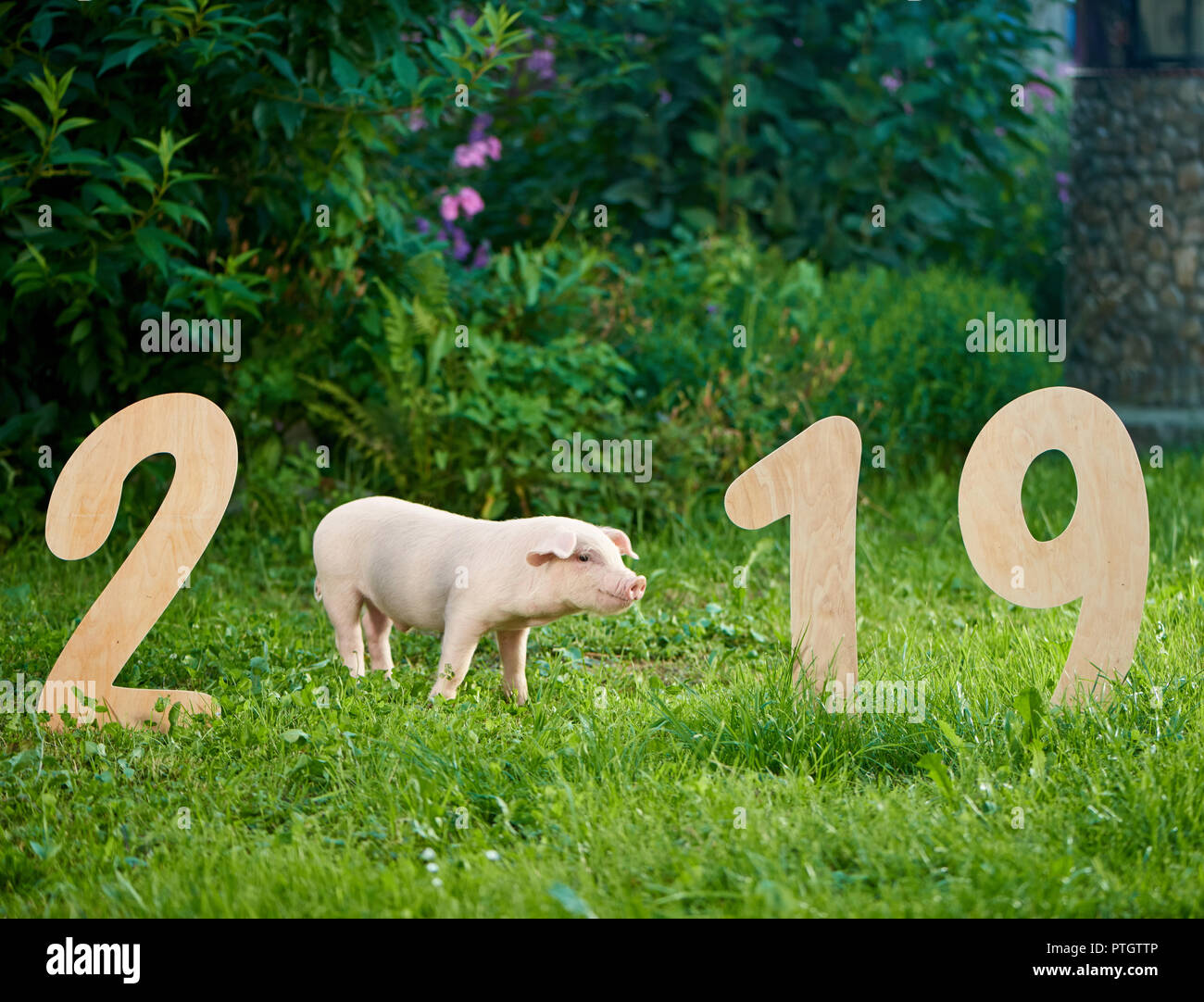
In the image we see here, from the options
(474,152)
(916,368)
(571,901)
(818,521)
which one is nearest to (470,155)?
(474,152)

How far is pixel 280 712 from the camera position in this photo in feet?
12.4

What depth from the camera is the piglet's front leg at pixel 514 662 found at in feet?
13.2

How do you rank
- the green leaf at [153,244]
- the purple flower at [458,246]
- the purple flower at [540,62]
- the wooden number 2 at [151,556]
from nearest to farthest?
the wooden number 2 at [151,556] → the green leaf at [153,244] → the purple flower at [458,246] → the purple flower at [540,62]

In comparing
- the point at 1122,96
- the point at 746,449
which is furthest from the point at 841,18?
the point at 746,449

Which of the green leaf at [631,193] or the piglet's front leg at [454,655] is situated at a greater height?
the green leaf at [631,193]

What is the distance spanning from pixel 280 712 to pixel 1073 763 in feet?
7.28

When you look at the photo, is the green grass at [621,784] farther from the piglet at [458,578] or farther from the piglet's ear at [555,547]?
the piglet's ear at [555,547]

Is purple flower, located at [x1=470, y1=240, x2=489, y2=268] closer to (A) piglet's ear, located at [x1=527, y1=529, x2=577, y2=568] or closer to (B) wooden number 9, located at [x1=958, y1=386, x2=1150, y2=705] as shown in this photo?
(A) piglet's ear, located at [x1=527, y1=529, x2=577, y2=568]

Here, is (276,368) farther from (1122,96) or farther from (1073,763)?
(1122,96)

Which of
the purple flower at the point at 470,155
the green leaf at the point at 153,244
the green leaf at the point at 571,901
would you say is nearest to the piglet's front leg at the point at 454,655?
the green leaf at the point at 571,901

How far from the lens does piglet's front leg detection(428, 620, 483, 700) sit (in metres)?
3.83

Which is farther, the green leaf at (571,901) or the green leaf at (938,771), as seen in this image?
the green leaf at (938,771)

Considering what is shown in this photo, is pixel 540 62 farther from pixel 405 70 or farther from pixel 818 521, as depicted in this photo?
pixel 818 521

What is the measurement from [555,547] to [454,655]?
516 mm
